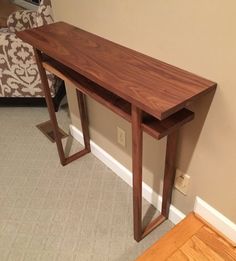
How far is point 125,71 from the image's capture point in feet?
3.37

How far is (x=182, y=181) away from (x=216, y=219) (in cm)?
22

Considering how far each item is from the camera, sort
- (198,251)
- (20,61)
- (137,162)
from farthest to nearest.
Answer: (20,61) < (198,251) < (137,162)

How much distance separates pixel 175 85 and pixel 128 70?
199mm

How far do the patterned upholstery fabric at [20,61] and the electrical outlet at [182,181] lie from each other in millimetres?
1360

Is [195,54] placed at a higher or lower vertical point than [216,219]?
higher

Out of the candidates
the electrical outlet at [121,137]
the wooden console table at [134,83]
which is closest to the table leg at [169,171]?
the wooden console table at [134,83]

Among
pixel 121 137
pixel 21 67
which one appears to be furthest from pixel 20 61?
pixel 121 137

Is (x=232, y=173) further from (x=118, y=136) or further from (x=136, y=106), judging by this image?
(x=118, y=136)

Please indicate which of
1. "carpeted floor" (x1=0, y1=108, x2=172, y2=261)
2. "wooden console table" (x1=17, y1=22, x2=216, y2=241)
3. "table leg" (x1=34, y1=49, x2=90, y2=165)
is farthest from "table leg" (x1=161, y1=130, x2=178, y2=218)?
"table leg" (x1=34, y1=49, x2=90, y2=165)

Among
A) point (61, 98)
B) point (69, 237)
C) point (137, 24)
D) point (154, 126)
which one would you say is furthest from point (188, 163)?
point (61, 98)

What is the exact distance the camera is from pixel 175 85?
0.94 metres

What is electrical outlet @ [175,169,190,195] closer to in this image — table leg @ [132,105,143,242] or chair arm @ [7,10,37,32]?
table leg @ [132,105,143,242]

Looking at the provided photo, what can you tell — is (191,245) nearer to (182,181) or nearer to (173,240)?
(173,240)

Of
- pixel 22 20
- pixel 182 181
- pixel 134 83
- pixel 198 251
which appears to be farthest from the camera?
pixel 22 20
